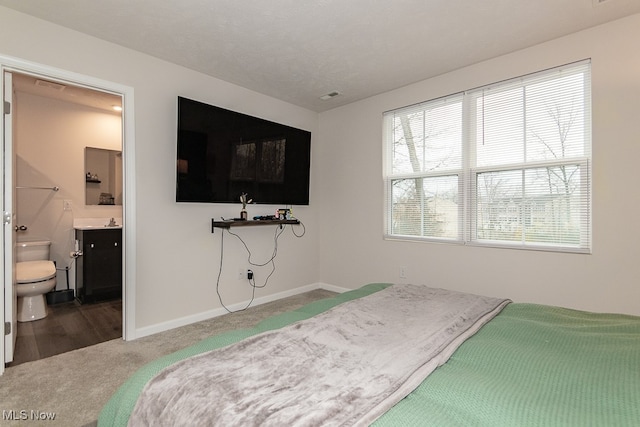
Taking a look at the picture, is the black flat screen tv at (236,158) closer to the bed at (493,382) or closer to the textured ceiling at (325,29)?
the textured ceiling at (325,29)

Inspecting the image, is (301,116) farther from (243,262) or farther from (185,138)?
(243,262)

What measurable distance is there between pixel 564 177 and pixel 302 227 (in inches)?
114

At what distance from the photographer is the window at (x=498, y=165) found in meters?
2.58

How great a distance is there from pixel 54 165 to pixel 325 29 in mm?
3809

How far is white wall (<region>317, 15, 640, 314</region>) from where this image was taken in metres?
2.33

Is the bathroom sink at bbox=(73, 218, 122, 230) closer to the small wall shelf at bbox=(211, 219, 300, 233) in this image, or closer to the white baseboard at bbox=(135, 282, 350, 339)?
the small wall shelf at bbox=(211, 219, 300, 233)

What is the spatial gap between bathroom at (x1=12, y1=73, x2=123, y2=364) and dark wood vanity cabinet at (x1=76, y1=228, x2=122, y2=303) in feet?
0.34

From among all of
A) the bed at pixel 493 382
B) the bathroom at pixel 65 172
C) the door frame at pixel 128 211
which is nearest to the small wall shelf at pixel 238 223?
the door frame at pixel 128 211

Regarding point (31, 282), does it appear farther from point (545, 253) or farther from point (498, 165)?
point (545, 253)

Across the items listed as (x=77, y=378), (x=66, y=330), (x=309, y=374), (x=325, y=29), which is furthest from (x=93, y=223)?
(x=309, y=374)

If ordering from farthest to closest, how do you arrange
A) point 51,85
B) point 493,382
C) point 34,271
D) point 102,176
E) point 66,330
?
point 102,176 < point 51,85 < point 34,271 < point 66,330 < point 493,382

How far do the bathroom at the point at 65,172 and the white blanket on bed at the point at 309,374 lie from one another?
2895 mm

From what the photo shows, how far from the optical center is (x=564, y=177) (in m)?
2.62

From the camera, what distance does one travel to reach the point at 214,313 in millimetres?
3309
